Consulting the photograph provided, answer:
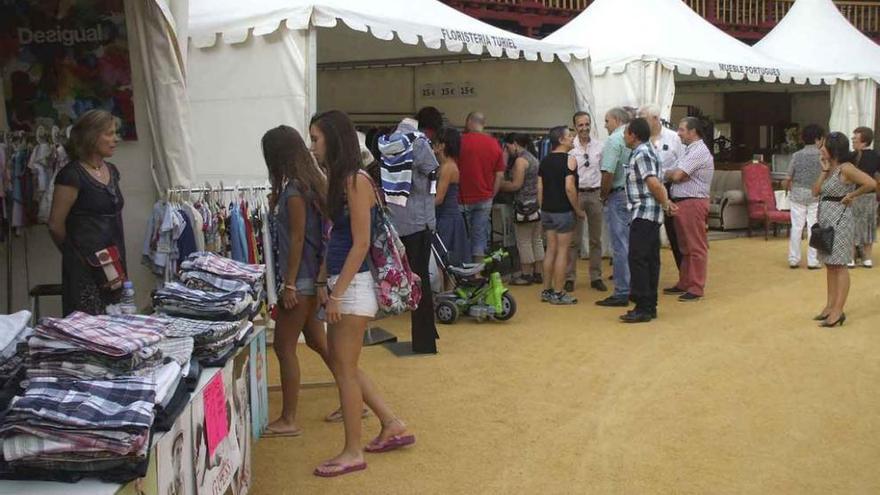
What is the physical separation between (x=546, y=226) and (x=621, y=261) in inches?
28.7

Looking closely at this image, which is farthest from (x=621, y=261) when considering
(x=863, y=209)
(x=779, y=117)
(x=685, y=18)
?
(x=779, y=117)

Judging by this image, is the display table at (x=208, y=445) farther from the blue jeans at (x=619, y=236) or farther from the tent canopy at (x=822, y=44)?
the tent canopy at (x=822, y=44)

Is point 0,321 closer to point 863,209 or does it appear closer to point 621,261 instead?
point 621,261

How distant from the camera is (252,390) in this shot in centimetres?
454

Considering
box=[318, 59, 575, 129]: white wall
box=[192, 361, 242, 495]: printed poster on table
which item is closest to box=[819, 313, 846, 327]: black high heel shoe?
box=[318, 59, 575, 129]: white wall

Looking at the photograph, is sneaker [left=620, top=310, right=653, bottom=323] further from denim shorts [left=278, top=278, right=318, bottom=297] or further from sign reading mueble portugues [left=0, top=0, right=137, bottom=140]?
sign reading mueble portugues [left=0, top=0, right=137, bottom=140]

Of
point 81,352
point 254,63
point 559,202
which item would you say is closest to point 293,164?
point 81,352

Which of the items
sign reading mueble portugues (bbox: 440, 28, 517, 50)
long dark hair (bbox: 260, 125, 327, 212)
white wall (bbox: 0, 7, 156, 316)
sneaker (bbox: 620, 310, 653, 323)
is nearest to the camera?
long dark hair (bbox: 260, 125, 327, 212)

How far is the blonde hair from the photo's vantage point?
4859 mm

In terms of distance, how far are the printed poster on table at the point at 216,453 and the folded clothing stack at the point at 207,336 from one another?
7 centimetres

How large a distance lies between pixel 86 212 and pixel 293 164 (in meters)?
1.15

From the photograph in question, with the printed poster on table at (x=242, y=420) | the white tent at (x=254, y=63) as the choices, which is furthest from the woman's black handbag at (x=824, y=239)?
the printed poster on table at (x=242, y=420)

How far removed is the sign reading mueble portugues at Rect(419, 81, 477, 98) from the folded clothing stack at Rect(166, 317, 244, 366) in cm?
862

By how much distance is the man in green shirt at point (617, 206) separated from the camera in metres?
8.52
